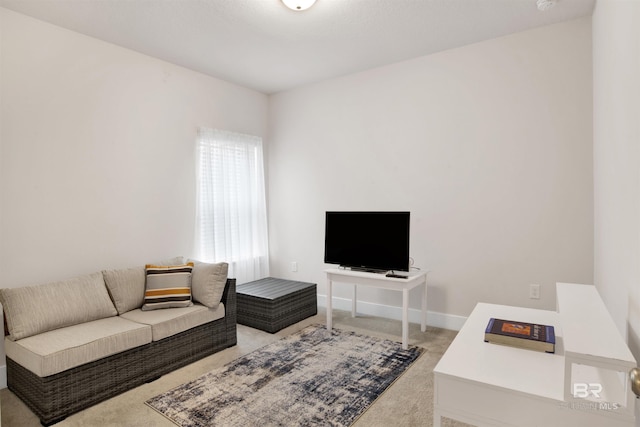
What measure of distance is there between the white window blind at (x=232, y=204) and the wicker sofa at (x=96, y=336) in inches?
37.8

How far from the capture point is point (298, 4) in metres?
2.60

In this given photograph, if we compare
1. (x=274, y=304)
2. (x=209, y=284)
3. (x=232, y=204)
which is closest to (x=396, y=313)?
(x=274, y=304)

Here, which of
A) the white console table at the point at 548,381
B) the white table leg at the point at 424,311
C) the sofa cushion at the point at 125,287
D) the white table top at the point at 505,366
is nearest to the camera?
the white console table at the point at 548,381

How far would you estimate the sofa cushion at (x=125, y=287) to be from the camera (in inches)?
117

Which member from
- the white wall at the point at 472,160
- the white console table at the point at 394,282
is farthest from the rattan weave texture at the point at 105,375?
the white wall at the point at 472,160

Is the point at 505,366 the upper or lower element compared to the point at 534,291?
upper

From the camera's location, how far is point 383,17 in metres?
2.90

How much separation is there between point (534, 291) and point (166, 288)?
315cm

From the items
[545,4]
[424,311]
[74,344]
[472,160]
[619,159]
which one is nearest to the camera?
[619,159]

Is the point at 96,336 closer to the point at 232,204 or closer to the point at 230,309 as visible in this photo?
the point at 230,309

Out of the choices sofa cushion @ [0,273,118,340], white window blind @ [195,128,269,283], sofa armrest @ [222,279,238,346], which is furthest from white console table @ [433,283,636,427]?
white window blind @ [195,128,269,283]

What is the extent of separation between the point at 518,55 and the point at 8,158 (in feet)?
13.7

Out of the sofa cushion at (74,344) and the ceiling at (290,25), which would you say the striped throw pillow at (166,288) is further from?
the ceiling at (290,25)

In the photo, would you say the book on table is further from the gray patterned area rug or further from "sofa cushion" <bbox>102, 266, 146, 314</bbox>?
"sofa cushion" <bbox>102, 266, 146, 314</bbox>
